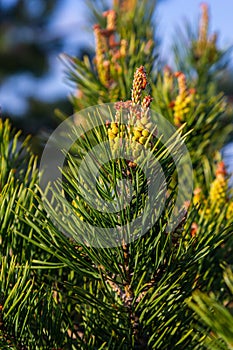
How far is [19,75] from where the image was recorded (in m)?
5.47

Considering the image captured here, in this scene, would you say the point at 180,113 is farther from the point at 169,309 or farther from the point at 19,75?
the point at 19,75

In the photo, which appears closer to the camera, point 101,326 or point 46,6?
point 101,326

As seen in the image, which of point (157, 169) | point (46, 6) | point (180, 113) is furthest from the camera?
point (46, 6)

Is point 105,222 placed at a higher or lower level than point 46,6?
lower

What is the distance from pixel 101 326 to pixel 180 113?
9.6 inches

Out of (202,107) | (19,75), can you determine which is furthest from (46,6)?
(202,107)

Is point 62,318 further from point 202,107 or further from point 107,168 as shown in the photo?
point 202,107

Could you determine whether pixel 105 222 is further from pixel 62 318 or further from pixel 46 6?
pixel 46 6

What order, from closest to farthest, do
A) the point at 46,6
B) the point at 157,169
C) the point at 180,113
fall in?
the point at 157,169 < the point at 180,113 < the point at 46,6

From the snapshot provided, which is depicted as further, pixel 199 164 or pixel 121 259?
pixel 199 164

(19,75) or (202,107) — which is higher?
(19,75)

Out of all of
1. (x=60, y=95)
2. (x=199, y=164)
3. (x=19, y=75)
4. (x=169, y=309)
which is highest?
(x=19, y=75)

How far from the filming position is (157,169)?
0.33m

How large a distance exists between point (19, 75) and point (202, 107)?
5.14 meters
